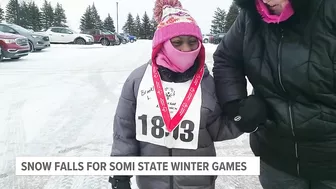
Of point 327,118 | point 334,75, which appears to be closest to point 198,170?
point 327,118

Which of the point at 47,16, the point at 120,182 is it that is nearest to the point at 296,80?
the point at 120,182

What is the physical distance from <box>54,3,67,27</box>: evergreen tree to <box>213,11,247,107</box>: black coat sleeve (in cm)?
6334

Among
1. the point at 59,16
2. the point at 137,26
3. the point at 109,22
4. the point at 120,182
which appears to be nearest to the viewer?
the point at 120,182

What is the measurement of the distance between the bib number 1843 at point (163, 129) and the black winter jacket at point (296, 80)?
0.82 ft

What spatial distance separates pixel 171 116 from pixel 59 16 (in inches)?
2616

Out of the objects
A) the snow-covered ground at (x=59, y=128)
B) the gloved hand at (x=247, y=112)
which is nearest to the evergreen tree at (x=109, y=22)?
the snow-covered ground at (x=59, y=128)

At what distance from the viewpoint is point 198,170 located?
1668 millimetres

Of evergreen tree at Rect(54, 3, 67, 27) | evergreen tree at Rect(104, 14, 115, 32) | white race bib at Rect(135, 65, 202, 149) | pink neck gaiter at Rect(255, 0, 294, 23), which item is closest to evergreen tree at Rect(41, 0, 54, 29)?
evergreen tree at Rect(54, 3, 67, 27)

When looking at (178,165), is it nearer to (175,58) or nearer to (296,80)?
(175,58)

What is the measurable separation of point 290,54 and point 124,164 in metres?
1.05

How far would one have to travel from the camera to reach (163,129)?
5.30ft

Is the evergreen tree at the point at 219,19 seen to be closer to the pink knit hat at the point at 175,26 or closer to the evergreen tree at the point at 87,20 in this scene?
the evergreen tree at the point at 87,20

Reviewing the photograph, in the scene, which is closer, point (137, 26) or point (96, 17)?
point (96, 17)

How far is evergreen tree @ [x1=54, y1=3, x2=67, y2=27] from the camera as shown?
60.4 metres
